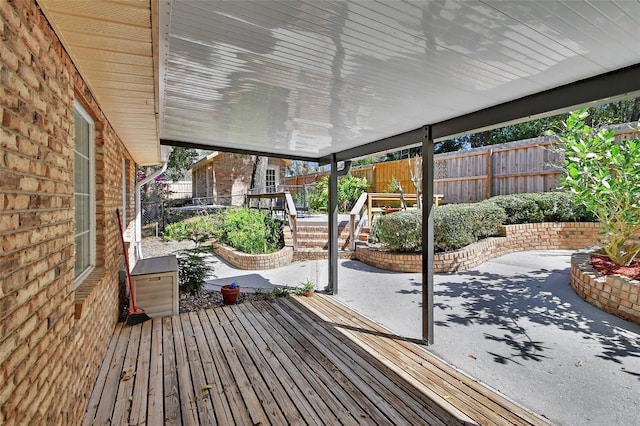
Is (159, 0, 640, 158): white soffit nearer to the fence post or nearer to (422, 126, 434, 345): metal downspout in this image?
(422, 126, 434, 345): metal downspout

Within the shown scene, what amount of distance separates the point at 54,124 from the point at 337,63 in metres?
1.60

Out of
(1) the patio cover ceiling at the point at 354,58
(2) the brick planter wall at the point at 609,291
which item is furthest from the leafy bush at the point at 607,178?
(1) the patio cover ceiling at the point at 354,58

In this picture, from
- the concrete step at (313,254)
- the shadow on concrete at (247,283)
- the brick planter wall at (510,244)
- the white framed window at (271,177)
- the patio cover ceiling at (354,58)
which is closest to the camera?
the patio cover ceiling at (354,58)

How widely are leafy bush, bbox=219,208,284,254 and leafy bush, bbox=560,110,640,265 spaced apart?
599cm

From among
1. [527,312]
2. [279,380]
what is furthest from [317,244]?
[279,380]

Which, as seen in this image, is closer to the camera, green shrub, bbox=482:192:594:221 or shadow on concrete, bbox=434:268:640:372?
shadow on concrete, bbox=434:268:640:372

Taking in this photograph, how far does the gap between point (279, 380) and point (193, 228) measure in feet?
28.3

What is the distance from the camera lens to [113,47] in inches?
65.6

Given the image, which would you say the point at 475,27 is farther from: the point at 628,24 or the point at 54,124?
the point at 54,124

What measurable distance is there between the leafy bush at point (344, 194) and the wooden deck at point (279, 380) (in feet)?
28.7

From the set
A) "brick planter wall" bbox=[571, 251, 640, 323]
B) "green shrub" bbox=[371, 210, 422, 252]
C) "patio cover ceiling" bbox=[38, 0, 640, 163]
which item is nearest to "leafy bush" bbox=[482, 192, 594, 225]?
"green shrub" bbox=[371, 210, 422, 252]

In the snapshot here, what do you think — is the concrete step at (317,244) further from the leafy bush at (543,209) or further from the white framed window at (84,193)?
Answer: the white framed window at (84,193)

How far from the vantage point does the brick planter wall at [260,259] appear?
7164mm

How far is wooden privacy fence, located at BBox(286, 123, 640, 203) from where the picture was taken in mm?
8823
